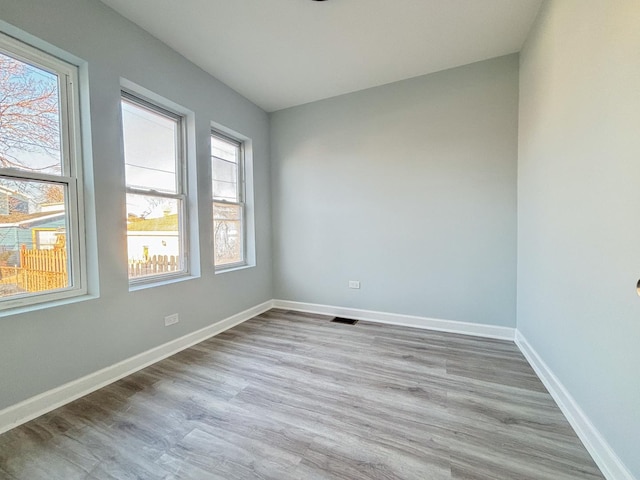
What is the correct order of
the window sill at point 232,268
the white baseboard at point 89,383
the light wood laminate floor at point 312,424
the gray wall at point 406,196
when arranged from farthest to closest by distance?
the window sill at point 232,268 < the gray wall at point 406,196 < the white baseboard at point 89,383 < the light wood laminate floor at point 312,424

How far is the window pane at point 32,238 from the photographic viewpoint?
63.7 inches

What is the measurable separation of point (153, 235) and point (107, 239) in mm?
474

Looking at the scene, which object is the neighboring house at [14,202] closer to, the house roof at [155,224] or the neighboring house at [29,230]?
the neighboring house at [29,230]

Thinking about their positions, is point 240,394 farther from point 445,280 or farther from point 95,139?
point 445,280

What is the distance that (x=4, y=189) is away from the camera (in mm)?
1605

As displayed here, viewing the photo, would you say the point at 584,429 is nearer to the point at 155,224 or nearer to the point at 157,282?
the point at 157,282

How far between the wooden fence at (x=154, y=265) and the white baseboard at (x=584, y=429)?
334cm

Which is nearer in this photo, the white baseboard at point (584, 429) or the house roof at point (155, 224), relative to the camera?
the white baseboard at point (584, 429)

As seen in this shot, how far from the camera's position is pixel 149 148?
247 centimetres

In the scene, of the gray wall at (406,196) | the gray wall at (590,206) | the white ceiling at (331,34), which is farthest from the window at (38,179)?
the gray wall at (590,206)

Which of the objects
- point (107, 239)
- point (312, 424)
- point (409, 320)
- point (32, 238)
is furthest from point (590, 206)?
point (32, 238)

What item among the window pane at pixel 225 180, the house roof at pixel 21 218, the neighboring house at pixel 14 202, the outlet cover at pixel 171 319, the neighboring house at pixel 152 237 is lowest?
the outlet cover at pixel 171 319

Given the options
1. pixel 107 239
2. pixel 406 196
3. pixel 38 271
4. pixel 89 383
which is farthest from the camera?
pixel 406 196

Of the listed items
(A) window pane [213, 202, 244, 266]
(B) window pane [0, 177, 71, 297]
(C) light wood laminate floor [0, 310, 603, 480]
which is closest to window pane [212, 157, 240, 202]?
(A) window pane [213, 202, 244, 266]
